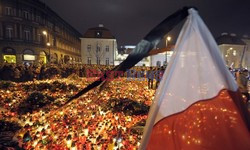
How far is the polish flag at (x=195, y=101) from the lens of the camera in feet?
6.66

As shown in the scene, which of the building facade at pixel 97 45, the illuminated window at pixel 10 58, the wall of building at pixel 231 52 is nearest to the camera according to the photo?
the illuminated window at pixel 10 58

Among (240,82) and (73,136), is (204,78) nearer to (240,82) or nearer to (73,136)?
(73,136)

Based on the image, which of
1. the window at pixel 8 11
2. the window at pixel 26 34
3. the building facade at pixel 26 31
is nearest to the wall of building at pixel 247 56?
the building facade at pixel 26 31

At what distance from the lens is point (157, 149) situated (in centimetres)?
216

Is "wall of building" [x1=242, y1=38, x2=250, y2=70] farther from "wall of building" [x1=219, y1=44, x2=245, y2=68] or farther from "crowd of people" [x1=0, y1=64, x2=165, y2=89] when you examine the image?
"crowd of people" [x1=0, y1=64, x2=165, y2=89]

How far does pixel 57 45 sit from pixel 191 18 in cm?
5614

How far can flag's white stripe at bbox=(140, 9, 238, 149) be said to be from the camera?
209 centimetres

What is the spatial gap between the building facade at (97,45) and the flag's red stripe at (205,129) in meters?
49.4

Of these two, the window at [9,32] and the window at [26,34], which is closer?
the window at [9,32]

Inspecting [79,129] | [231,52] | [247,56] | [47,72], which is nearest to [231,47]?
[231,52]

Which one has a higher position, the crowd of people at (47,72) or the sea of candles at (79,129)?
the crowd of people at (47,72)

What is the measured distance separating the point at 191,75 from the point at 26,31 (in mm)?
45951

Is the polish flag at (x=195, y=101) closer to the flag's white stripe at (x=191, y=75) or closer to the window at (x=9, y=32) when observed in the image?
the flag's white stripe at (x=191, y=75)

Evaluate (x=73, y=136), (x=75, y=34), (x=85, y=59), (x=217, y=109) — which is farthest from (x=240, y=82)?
(x=75, y=34)
